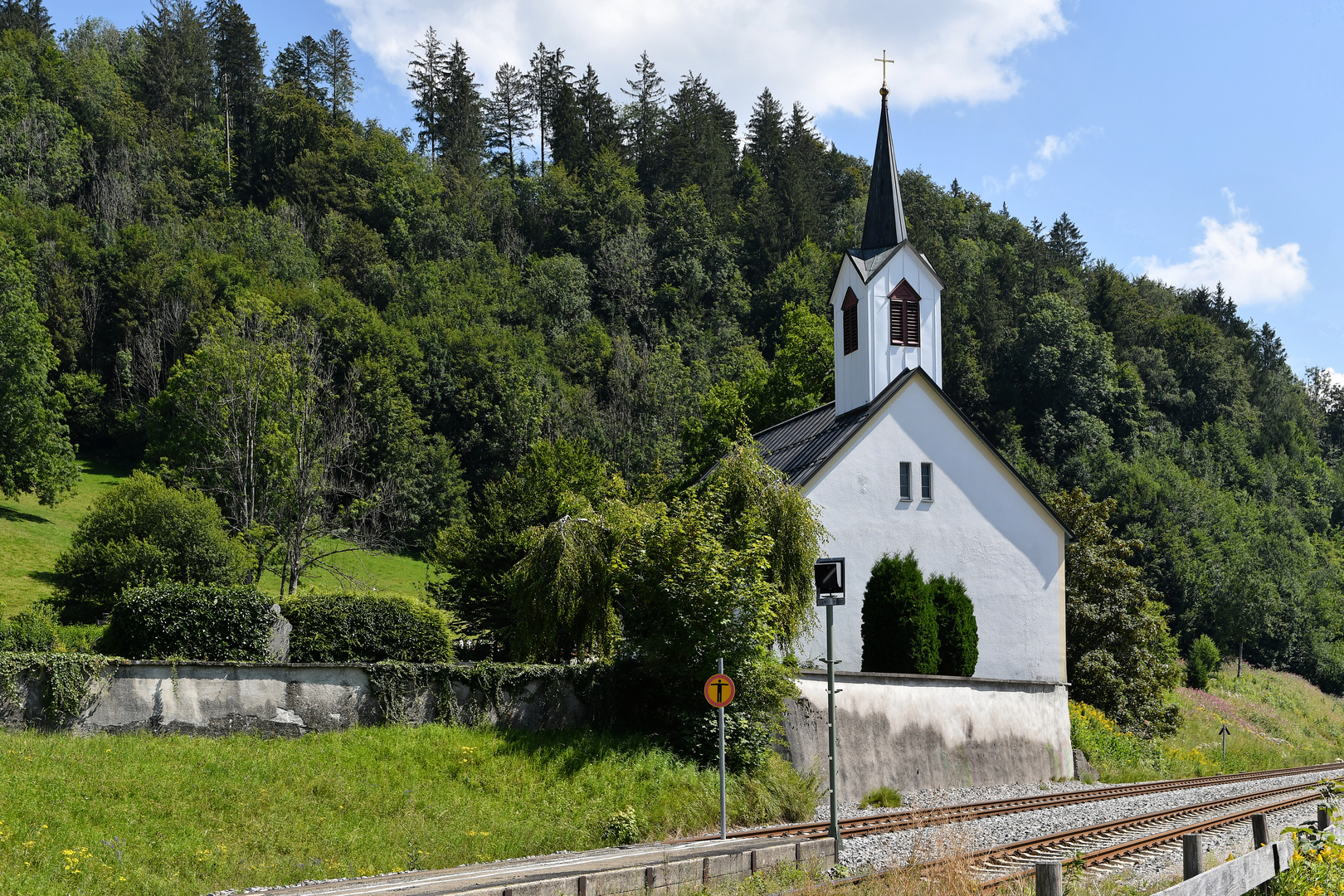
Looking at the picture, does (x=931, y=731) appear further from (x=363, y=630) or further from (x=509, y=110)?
(x=509, y=110)

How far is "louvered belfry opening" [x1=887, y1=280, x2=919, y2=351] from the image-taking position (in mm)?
33156

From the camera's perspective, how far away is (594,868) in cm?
1027

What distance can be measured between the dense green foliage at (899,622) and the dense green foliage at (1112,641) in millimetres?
10713

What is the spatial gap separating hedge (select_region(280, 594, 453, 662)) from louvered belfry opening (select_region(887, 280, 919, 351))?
64.9 ft

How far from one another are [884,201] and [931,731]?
66.9ft

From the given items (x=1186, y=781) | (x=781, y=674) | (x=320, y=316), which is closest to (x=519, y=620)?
(x=781, y=674)

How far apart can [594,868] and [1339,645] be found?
269ft

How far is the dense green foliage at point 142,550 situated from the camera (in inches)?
1390

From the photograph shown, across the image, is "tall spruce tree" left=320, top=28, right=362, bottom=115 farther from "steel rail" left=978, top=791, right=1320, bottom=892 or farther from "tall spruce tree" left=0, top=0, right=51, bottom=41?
"steel rail" left=978, top=791, right=1320, bottom=892

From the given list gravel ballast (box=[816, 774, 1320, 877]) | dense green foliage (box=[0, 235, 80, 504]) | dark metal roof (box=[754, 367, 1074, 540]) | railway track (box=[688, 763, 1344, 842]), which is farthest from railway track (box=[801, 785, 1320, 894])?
Result: dense green foliage (box=[0, 235, 80, 504])

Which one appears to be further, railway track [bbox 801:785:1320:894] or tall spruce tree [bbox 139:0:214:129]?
tall spruce tree [bbox 139:0:214:129]

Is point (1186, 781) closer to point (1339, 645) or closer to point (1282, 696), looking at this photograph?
point (1282, 696)

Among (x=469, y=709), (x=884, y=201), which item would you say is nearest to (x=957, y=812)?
(x=469, y=709)

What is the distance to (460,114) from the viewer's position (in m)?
103
